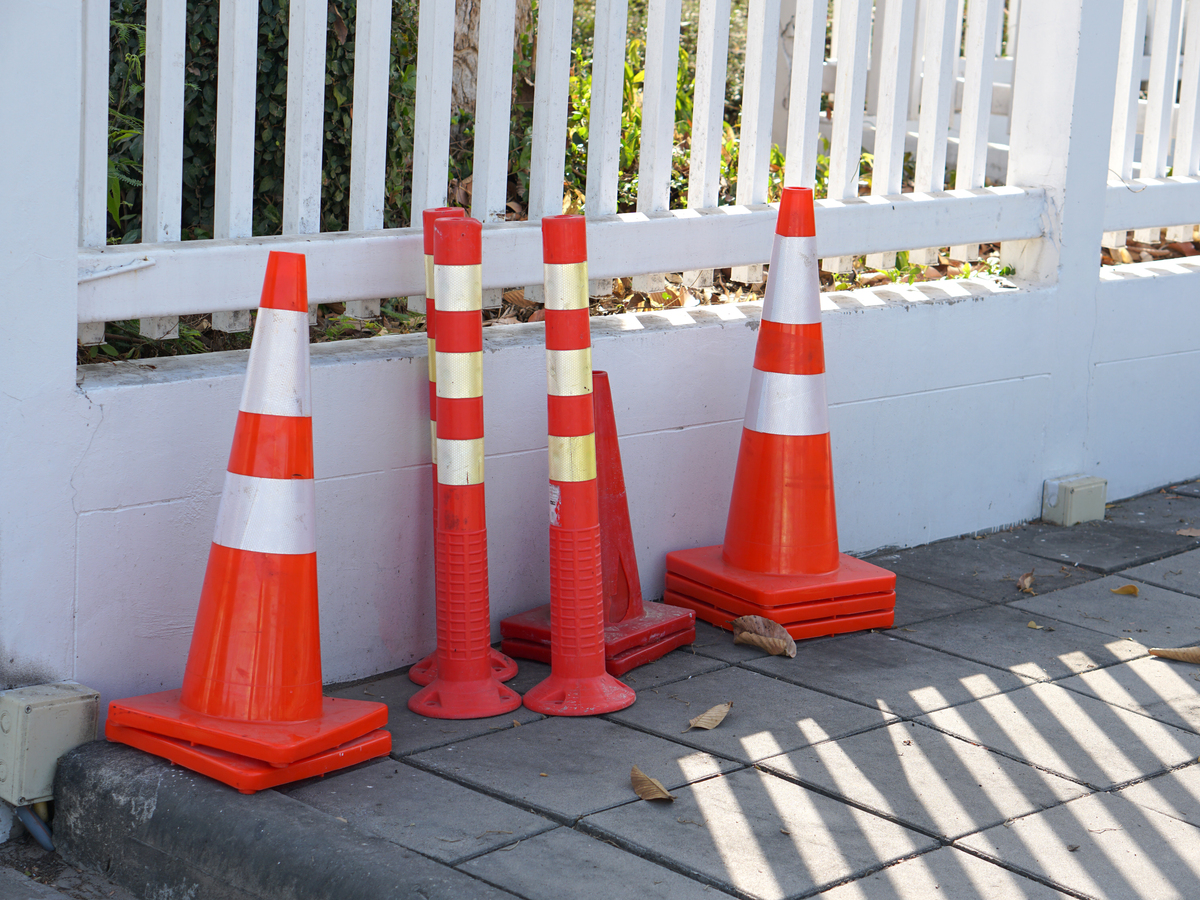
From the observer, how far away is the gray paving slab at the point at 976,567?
4609mm

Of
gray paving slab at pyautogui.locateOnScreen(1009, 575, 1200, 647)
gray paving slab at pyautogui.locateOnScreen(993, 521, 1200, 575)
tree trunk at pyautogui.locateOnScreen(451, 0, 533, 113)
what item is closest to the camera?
gray paving slab at pyautogui.locateOnScreen(1009, 575, 1200, 647)

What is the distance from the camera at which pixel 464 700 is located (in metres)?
3.39

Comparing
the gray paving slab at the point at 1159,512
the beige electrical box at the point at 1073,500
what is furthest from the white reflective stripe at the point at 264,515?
the gray paving slab at the point at 1159,512

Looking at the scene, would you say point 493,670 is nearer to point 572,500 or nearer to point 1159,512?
point 572,500

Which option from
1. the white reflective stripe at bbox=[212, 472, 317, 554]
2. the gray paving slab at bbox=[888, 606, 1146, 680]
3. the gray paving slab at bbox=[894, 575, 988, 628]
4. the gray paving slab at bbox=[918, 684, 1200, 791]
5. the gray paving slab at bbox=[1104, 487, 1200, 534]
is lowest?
the gray paving slab at bbox=[918, 684, 1200, 791]

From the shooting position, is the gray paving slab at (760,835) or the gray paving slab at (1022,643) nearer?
the gray paving slab at (760,835)

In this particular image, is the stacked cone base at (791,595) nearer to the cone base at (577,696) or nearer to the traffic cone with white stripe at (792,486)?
the traffic cone with white stripe at (792,486)

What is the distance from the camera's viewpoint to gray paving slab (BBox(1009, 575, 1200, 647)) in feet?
13.7

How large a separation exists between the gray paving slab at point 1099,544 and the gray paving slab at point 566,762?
2.27 meters

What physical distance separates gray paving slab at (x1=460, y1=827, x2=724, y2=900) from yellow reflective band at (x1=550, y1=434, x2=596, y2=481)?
0.95m

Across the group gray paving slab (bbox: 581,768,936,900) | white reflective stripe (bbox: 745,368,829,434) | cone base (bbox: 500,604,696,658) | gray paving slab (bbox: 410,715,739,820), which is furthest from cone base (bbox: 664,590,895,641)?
gray paving slab (bbox: 581,768,936,900)

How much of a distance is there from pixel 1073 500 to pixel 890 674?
1998 mm

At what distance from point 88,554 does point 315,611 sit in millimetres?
552

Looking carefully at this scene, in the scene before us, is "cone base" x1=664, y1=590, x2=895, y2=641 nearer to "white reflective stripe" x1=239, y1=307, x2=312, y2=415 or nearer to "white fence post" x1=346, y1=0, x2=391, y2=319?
"white fence post" x1=346, y1=0, x2=391, y2=319
